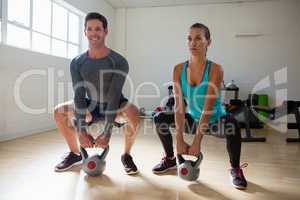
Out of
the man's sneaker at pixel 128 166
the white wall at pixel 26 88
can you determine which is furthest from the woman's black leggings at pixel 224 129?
the white wall at pixel 26 88

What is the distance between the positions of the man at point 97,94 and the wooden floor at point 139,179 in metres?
0.16

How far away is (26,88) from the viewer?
297 centimetres

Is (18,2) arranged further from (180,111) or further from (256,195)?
(256,195)

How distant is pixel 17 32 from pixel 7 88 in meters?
0.68

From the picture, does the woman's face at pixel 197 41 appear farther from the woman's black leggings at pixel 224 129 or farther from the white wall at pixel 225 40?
the white wall at pixel 225 40

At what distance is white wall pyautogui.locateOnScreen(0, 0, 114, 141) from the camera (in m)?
2.67

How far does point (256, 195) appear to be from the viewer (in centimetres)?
141

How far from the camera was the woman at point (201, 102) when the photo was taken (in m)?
1.56

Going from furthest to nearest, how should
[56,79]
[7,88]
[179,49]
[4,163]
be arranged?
1. [179,49]
2. [56,79]
3. [7,88]
4. [4,163]

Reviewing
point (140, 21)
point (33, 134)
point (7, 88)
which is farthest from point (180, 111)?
point (140, 21)

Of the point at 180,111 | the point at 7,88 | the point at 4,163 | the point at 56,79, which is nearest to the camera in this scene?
the point at 180,111

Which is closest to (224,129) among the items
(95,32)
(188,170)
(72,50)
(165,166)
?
(188,170)

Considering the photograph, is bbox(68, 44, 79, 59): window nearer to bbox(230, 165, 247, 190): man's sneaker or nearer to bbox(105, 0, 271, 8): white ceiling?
bbox(105, 0, 271, 8): white ceiling

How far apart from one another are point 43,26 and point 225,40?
3.16m
